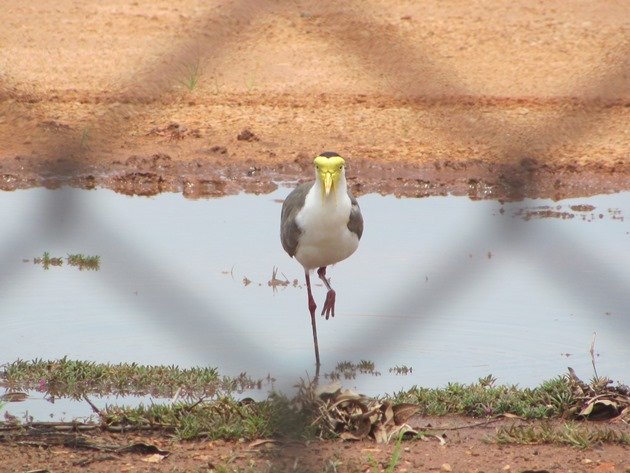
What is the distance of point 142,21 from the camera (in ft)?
27.9

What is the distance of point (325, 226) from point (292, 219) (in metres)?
0.31

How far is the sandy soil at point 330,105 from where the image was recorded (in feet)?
4.27

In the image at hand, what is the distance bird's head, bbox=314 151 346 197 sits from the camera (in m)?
5.73

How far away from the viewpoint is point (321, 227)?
6469 millimetres

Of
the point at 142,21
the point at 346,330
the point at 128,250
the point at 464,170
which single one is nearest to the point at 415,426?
the point at 346,330

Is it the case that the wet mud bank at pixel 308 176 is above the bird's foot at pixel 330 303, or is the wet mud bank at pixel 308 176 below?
above

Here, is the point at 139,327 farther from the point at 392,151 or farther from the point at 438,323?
the point at 392,151

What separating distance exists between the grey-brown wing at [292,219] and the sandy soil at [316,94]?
30.3 inches

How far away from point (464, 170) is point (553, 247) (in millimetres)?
7684

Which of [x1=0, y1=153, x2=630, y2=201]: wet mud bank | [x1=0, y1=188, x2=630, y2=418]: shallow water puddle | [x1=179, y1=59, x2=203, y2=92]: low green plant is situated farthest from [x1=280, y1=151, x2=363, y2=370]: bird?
[x1=179, y1=59, x2=203, y2=92]: low green plant

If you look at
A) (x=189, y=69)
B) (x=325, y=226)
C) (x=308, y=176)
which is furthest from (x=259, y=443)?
(x=308, y=176)

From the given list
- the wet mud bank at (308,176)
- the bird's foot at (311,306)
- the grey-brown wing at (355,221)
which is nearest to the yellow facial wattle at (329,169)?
the grey-brown wing at (355,221)

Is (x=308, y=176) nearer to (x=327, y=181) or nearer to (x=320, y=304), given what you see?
(x=320, y=304)

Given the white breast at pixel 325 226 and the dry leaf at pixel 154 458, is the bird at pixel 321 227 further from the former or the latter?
the dry leaf at pixel 154 458
